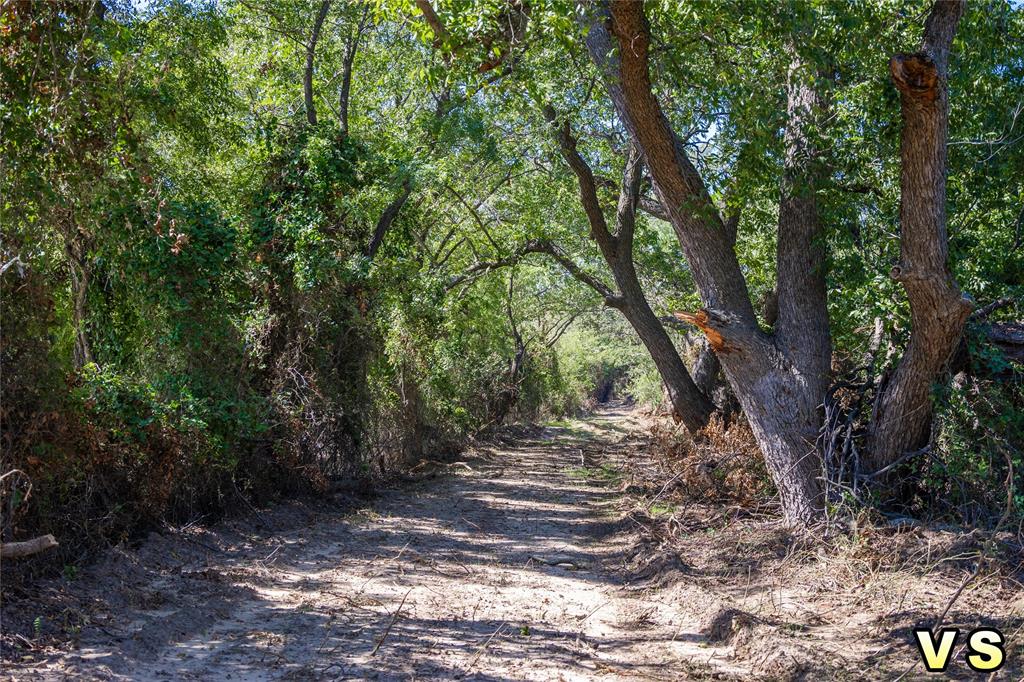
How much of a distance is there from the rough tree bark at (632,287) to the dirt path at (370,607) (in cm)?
245

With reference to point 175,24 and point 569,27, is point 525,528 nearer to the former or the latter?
point 569,27

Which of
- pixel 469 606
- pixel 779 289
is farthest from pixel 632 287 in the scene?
pixel 469 606

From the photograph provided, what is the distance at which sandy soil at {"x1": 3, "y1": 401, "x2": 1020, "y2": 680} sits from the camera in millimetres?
5449

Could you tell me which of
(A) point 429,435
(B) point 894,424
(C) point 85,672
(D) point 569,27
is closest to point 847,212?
(B) point 894,424

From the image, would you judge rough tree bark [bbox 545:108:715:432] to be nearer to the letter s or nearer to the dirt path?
the dirt path

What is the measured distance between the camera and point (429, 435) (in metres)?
16.9

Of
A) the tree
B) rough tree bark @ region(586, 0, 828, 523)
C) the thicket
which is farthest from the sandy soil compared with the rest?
the tree

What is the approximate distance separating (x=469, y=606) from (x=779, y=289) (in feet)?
15.8

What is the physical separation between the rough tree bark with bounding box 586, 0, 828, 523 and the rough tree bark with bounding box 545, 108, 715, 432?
10.5 feet

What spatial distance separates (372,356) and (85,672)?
7.83 meters

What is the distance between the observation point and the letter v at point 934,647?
5.23m

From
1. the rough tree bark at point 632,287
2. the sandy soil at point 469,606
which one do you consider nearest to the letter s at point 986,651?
the sandy soil at point 469,606

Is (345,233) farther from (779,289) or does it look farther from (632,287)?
(779,289)

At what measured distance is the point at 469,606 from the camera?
278 inches
